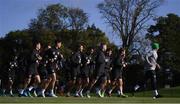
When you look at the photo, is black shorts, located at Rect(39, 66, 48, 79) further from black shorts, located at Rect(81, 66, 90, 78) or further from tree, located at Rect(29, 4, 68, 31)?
tree, located at Rect(29, 4, 68, 31)

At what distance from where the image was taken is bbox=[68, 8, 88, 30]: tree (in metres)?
97.6

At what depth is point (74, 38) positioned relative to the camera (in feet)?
307

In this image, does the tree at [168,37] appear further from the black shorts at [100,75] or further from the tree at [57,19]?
the black shorts at [100,75]

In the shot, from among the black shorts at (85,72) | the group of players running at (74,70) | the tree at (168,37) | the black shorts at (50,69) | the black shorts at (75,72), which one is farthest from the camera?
the tree at (168,37)

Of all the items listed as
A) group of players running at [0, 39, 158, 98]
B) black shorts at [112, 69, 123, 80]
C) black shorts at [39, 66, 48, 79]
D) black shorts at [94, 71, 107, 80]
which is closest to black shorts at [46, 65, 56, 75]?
group of players running at [0, 39, 158, 98]

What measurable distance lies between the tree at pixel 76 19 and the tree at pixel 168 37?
10885mm

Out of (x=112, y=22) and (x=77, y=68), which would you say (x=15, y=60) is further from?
(x=112, y=22)

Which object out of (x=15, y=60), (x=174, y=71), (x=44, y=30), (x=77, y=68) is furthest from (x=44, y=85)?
(x=44, y=30)

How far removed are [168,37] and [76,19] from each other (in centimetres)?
1536

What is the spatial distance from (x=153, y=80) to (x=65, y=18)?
257ft

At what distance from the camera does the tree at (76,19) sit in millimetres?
97562

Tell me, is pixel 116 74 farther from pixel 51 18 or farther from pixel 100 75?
pixel 51 18

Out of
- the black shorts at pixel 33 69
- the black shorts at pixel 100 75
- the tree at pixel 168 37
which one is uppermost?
the tree at pixel 168 37

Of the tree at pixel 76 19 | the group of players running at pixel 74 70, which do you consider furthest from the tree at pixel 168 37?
the group of players running at pixel 74 70
